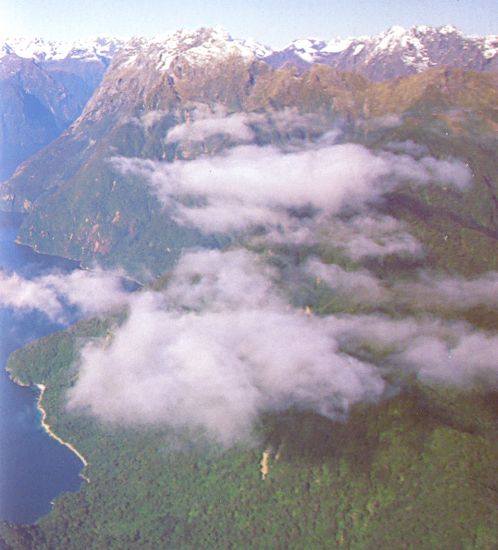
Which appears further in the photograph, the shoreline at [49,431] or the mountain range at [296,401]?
the shoreline at [49,431]

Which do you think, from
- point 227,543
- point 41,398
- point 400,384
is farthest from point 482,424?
point 41,398

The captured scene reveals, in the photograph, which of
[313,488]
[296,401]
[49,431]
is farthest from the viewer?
[49,431]

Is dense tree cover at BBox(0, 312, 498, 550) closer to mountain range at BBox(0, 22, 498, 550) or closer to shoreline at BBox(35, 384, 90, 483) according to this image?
mountain range at BBox(0, 22, 498, 550)

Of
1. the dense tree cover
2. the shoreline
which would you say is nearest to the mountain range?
the dense tree cover

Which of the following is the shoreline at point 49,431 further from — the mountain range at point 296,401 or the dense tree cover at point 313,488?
the dense tree cover at point 313,488

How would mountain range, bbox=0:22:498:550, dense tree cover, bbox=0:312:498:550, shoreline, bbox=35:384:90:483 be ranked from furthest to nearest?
shoreline, bbox=35:384:90:483 < mountain range, bbox=0:22:498:550 < dense tree cover, bbox=0:312:498:550

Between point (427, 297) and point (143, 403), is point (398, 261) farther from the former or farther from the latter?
point (143, 403)

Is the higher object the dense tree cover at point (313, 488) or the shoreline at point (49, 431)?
the dense tree cover at point (313, 488)

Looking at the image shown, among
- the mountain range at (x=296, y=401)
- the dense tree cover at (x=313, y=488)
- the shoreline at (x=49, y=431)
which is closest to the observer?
the dense tree cover at (x=313, y=488)

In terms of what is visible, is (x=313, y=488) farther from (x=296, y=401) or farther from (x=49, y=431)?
(x=49, y=431)

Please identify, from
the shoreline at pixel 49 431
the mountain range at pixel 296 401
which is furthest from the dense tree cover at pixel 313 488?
the shoreline at pixel 49 431

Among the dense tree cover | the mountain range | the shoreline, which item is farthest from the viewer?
the shoreline

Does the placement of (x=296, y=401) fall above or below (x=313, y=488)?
above

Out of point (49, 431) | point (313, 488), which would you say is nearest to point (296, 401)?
point (313, 488)
